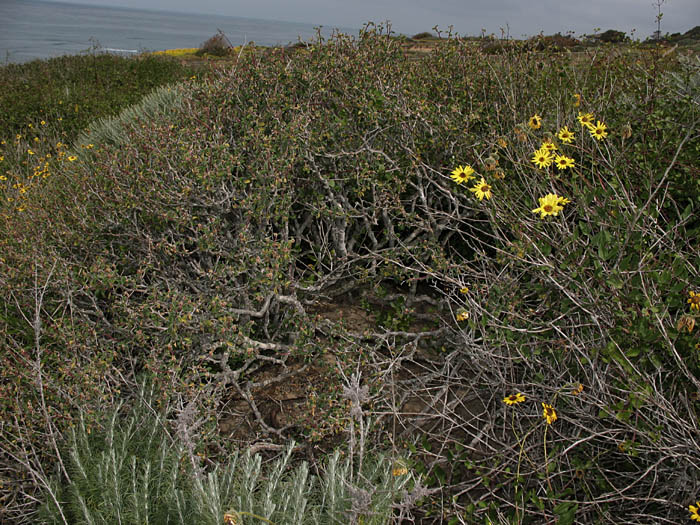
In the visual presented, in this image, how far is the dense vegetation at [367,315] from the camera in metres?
2.10

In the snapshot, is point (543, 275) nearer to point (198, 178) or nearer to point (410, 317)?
point (410, 317)

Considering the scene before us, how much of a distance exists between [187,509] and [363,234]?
2.36m

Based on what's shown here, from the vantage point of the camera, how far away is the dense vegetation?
82.7 inches

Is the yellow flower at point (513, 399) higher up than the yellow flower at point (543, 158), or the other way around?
the yellow flower at point (543, 158)

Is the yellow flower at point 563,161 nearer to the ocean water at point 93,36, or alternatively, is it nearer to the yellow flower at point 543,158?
the yellow flower at point 543,158

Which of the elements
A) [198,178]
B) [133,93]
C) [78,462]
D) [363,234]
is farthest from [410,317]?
[133,93]

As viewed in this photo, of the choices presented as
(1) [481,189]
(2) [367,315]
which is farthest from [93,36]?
(1) [481,189]

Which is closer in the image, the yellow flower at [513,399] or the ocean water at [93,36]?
the yellow flower at [513,399]

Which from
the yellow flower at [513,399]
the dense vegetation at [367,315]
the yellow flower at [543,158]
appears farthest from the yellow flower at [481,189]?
the yellow flower at [513,399]

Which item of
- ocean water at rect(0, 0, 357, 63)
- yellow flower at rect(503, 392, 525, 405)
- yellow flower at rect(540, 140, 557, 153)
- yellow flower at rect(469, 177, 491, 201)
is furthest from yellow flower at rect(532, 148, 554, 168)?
ocean water at rect(0, 0, 357, 63)

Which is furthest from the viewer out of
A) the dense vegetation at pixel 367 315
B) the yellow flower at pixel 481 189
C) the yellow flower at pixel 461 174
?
the yellow flower at pixel 461 174

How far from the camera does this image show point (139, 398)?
2670 millimetres

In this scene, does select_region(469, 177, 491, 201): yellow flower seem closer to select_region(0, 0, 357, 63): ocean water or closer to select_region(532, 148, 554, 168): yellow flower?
select_region(532, 148, 554, 168): yellow flower

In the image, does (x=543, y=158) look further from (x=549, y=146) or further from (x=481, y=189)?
(x=481, y=189)
